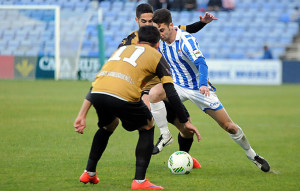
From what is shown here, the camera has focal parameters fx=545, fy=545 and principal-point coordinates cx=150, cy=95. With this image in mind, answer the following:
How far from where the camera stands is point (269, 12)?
101 ft

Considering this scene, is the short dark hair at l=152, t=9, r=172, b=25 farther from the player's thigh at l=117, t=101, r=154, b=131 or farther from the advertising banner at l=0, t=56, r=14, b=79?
the advertising banner at l=0, t=56, r=14, b=79

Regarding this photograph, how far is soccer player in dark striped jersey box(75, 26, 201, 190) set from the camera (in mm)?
5238

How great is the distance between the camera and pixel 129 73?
5293 millimetres

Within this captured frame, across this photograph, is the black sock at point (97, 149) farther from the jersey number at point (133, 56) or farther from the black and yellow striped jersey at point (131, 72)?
the jersey number at point (133, 56)

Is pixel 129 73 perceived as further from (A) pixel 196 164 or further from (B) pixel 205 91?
(A) pixel 196 164

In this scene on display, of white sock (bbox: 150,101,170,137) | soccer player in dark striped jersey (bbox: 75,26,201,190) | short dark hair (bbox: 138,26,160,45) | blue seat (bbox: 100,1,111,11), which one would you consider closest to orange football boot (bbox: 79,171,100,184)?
soccer player in dark striped jersey (bbox: 75,26,201,190)

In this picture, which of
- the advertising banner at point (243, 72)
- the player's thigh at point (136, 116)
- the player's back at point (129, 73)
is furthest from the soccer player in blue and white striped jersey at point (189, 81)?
the advertising banner at point (243, 72)

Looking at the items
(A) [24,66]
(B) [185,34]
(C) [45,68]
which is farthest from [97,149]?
(C) [45,68]

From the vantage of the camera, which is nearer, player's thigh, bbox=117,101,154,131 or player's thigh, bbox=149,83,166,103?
player's thigh, bbox=117,101,154,131

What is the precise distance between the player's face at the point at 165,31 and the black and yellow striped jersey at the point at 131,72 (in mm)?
1623

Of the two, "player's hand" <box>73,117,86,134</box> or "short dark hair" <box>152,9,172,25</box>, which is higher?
"short dark hair" <box>152,9,172,25</box>

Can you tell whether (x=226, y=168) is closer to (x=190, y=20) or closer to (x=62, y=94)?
(x=62, y=94)

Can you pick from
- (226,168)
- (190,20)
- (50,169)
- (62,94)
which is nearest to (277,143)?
(226,168)

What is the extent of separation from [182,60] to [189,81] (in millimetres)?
304
